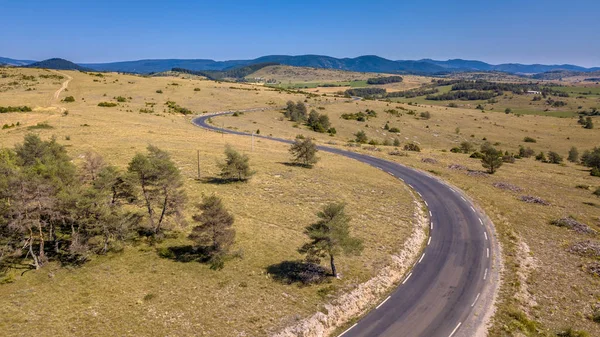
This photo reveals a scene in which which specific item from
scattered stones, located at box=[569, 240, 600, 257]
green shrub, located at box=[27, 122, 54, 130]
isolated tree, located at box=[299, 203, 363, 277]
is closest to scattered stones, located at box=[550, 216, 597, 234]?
scattered stones, located at box=[569, 240, 600, 257]

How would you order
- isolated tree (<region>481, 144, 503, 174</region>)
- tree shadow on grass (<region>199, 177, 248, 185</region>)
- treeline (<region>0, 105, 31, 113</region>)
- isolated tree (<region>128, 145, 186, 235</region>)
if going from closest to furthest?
isolated tree (<region>128, 145, 186, 235</region>) < tree shadow on grass (<region>199, 177, 248, 185</region>) < isolated tree (<region>481, 144, 503, 174</region>) < treeline (<region>0, 105, 31, 113</region>)

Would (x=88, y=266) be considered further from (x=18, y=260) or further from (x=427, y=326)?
(x=427, y=326)

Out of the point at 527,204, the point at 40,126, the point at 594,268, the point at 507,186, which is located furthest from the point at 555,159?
the point at 40,126

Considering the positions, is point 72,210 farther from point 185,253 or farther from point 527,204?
point 527,204

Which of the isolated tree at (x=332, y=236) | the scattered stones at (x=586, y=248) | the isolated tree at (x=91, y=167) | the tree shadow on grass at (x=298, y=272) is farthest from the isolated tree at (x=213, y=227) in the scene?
the scattered stones at (x=586, y=248)

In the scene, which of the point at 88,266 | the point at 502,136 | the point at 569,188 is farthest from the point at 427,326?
the point at 502,136

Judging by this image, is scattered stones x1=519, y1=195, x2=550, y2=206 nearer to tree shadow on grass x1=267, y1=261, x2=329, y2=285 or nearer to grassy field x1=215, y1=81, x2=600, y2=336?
grassy field x1=215, y1=81, x2=600, y2=336
